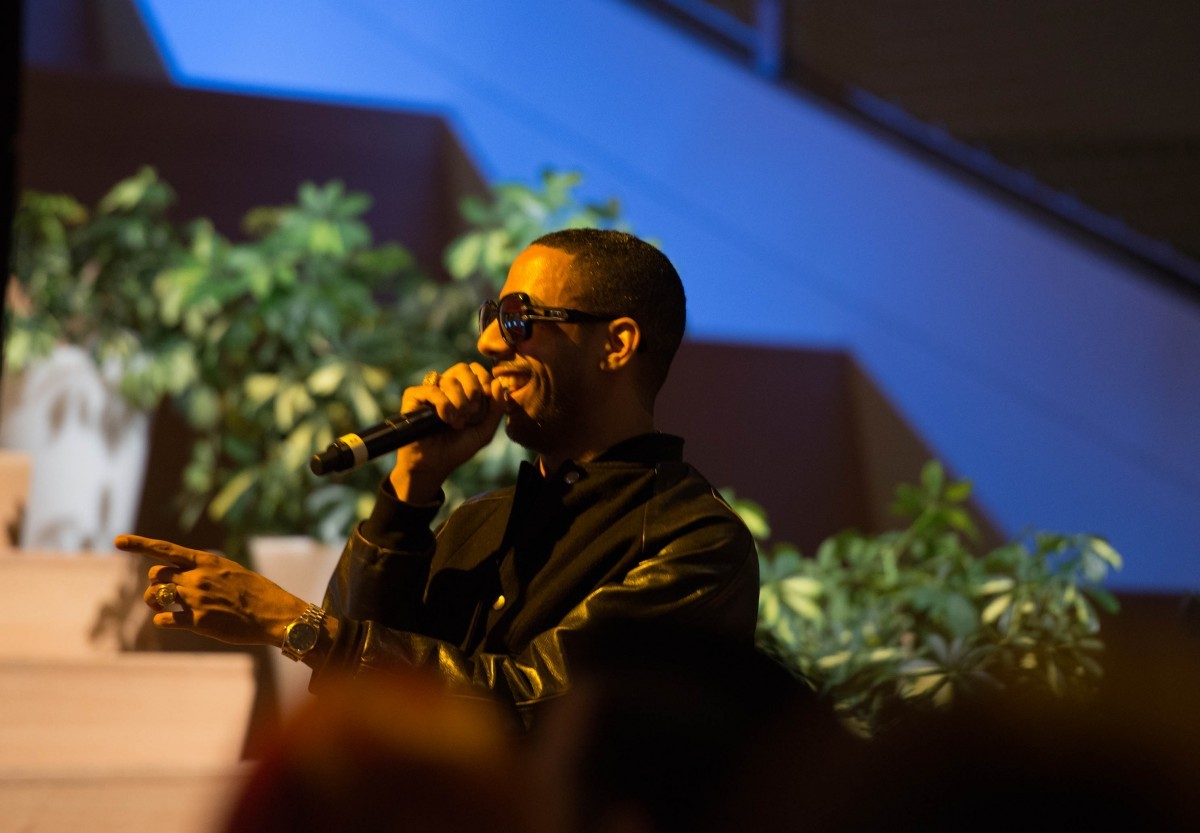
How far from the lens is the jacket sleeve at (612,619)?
116cm

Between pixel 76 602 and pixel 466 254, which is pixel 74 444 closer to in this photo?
pixel 76 602

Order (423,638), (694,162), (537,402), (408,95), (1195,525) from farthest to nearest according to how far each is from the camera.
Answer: (408,95) < (694,162) < (1195,525) < (537,402) < (423,638)

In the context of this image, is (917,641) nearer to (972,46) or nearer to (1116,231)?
(1116,231)

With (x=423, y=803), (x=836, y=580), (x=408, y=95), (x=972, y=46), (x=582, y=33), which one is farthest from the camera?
(x=408, y=95)

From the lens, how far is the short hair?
54.9 inches

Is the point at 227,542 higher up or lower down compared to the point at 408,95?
lower down

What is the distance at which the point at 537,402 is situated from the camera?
1380mm

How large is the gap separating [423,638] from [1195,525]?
1786 millimetres

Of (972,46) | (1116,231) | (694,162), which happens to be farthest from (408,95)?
(1116,231)

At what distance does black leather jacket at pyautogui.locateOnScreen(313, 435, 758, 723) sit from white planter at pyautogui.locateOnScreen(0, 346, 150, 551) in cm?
177

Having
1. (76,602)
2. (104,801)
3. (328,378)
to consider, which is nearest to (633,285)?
(104,801)

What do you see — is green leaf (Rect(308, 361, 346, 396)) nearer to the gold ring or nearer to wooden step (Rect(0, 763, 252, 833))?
wooden step (Rect(0, 763, 252, 833))

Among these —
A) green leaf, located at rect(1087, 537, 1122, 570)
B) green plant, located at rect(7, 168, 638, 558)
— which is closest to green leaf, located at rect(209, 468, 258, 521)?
green plant, located at rect(7, 168, 638, 558)

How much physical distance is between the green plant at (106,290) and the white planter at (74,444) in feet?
0.21
